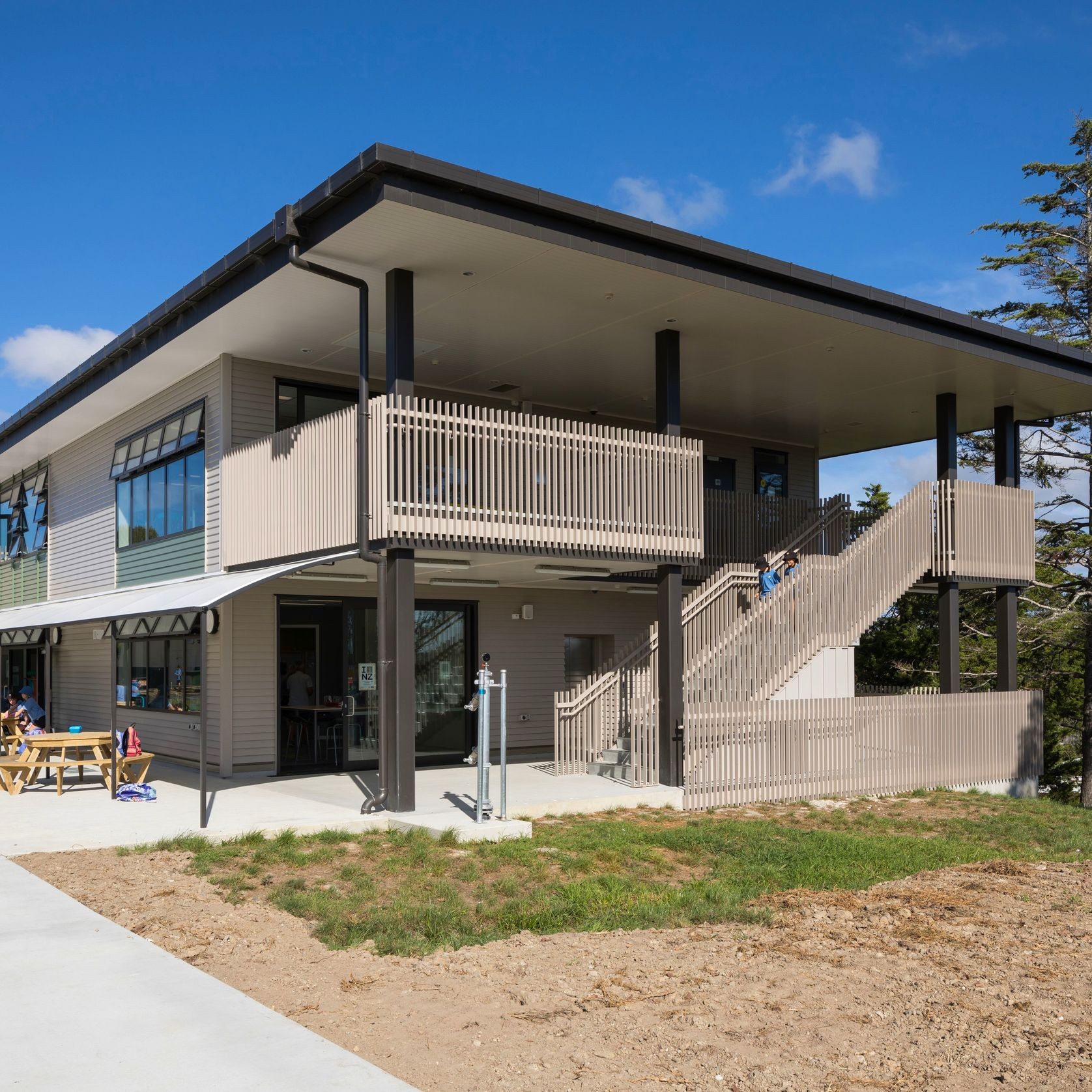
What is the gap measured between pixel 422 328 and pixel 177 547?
19.8ft

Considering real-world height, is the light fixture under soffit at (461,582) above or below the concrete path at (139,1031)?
above

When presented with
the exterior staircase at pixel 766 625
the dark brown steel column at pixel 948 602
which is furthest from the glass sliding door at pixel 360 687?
the dark brown steel column at pixel 948 602

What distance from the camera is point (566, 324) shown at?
1508cm

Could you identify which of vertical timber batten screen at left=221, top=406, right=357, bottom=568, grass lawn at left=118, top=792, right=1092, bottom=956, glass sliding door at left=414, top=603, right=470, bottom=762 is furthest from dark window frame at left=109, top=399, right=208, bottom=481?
grass lawn at left=118, top=792, right=1092, bottom=956

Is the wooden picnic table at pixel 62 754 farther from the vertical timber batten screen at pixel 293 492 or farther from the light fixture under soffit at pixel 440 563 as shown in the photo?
the light fixture under soffit at pixel 440 563

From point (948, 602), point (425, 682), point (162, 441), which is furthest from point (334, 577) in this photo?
point (948, 602)

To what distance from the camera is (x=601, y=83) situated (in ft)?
67.6

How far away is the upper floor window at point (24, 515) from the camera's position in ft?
84.6

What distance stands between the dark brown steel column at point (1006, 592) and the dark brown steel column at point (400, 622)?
11.3 m

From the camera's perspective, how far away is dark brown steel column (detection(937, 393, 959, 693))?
1833cm

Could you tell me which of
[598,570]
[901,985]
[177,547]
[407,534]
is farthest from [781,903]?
[177,547]

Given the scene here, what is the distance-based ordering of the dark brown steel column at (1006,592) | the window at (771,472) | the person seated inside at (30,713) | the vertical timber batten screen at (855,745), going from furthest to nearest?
1. the window at (771,472)
2. the person seated inside at (30,713)
3. the dark brown steel column at (1006,592)
4. the vertical timber batten screen at (855,745)

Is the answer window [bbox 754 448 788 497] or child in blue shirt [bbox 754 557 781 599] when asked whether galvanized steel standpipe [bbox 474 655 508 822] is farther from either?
window [bbox 754 448 788 497]

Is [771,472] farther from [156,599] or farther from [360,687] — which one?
[156,599]
